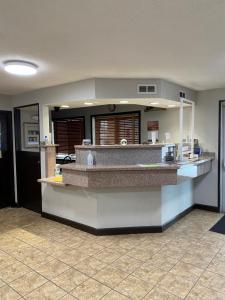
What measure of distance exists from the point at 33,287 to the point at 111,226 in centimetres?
139

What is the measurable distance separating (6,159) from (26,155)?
468 millimetres

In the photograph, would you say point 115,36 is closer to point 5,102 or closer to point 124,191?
point 124,191

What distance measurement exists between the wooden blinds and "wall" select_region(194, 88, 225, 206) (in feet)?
4.44

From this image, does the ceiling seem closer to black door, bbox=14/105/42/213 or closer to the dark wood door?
black door, bbox=14/105/42/213

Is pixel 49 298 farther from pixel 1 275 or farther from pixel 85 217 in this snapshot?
pixel 85 217

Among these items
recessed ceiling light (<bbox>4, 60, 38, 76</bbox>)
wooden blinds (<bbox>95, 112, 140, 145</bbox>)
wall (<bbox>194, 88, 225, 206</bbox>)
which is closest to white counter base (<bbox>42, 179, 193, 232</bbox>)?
wall (<bbox>194, 88, 225, 206</bbox>)

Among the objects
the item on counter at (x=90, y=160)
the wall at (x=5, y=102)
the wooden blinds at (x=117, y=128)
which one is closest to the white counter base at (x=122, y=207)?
the item on counter at (x=90, y=160)

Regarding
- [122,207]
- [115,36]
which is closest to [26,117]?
[122,207]

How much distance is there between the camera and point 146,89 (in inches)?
133

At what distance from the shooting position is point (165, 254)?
2799mm

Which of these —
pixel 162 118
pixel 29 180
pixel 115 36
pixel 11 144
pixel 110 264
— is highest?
pixel 115 36

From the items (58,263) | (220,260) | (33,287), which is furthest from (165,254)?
(33,287)

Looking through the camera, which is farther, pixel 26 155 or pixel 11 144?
pixel 11 144

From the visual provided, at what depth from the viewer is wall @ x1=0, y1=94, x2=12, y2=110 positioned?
451cm
